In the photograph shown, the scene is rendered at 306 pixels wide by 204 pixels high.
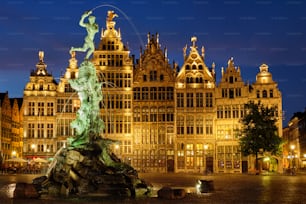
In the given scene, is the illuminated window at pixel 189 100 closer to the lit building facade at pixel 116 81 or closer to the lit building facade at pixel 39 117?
the lit building facade at pixel 116 81

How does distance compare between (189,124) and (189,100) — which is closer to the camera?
(189,124)

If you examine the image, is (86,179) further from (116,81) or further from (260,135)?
(116,81)

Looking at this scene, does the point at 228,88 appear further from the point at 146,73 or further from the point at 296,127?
the point at 296,127

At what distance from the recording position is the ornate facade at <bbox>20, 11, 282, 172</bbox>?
70312mm

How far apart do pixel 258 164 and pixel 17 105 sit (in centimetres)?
4716

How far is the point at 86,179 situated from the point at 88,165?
4.99 ft

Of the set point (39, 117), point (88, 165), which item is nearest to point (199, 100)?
point (39, 117)

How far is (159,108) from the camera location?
7131 cm

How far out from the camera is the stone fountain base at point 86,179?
2870cm

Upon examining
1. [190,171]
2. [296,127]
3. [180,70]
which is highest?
[180,70]

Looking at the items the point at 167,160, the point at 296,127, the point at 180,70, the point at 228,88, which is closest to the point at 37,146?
the point at 167,160

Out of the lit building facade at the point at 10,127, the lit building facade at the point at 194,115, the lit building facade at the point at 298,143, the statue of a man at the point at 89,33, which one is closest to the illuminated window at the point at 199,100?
the lit building facade at the point at 194,115

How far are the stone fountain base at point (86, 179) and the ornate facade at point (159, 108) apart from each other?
38.7 m

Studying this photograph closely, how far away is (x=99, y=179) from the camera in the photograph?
29578mm
